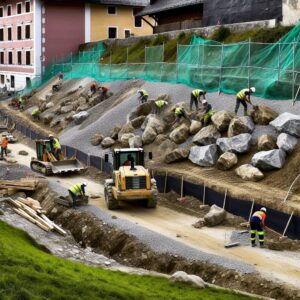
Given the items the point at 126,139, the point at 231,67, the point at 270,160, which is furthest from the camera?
the point at 126,139

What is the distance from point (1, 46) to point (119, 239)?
57.9m

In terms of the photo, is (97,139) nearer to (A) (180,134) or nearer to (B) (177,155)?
(A) (180,134)

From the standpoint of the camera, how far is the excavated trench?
53.2 feet

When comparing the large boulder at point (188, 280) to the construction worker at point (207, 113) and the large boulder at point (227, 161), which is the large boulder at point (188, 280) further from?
the construction worker at point (207, 113)

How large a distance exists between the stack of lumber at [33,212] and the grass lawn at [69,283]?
181 inches

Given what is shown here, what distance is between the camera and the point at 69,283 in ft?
42.7

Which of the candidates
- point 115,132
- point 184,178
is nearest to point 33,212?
point 184,178

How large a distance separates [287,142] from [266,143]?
3.40 feet

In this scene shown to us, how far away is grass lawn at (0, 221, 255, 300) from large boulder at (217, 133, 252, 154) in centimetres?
1161

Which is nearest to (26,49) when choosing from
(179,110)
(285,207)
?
(179,110)

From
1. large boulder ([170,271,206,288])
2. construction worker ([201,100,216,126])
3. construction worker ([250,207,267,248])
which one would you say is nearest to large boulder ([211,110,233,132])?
construction worker ([201,100,216,126])

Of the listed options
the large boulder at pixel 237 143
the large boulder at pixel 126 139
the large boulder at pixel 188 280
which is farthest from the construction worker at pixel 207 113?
the large boulder at pixel 188 280

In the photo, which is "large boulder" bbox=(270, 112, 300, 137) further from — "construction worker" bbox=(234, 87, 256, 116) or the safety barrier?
the safety barrier

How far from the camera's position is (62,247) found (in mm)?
20094
